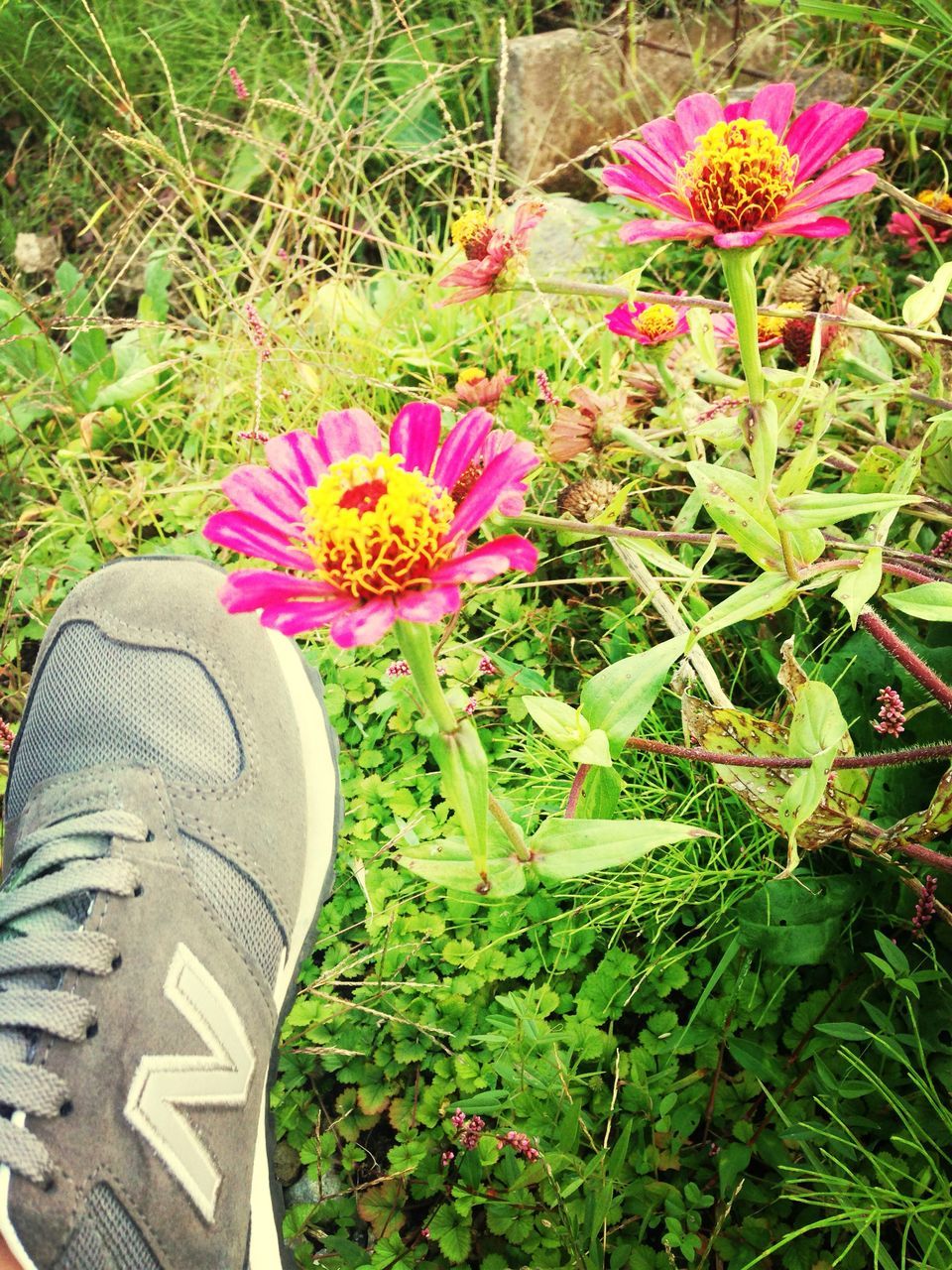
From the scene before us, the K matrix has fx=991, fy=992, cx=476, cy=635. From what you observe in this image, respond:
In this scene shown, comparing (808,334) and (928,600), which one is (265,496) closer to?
(928,600)

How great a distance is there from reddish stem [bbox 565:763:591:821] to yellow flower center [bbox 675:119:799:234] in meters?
0.46

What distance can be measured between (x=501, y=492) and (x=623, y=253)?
126 centimetres

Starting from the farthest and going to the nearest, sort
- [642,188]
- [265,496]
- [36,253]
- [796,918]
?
[36,253] < [796,918] < [642,188] < [265,496]

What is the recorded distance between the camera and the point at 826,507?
2.63 feet

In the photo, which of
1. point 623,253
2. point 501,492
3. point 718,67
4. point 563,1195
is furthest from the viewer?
point 718,67

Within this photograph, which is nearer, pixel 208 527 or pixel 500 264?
pixel 208 527

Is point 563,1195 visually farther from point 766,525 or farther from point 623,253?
point 623,253

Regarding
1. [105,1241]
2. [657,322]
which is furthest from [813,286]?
[105,1241]

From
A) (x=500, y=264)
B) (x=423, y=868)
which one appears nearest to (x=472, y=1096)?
(x=423, y=868)

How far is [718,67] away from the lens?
2.04 metres

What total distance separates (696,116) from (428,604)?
521 millimetres

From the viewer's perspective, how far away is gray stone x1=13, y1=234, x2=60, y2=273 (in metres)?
2.05

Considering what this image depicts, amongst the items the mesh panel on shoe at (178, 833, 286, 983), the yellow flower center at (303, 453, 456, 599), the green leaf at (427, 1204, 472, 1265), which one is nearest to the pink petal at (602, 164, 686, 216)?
the yellow flower center at (303, 453, 456, 599)

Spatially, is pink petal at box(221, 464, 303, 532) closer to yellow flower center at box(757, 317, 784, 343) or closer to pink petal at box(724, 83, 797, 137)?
pink petal at box(724, 83, 797, 137)
